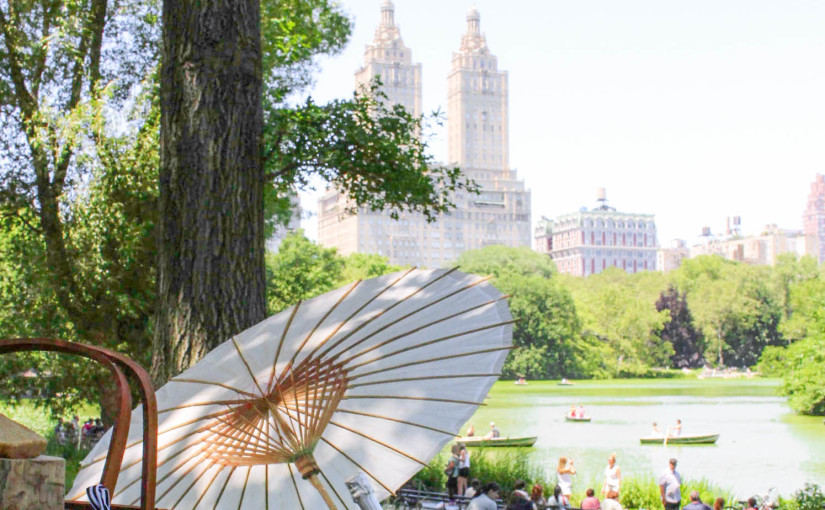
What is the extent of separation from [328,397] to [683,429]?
1359 inches

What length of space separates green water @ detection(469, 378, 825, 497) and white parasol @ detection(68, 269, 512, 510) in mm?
18136

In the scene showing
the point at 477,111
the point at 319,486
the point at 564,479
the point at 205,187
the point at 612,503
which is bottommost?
the point at 564,479

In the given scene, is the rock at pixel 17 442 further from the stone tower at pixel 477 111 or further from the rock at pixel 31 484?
the stone tower at pixel 477 111

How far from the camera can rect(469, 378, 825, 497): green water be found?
2439 cm

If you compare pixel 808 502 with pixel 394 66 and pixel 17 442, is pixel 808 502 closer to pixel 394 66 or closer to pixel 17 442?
pixel 17 442

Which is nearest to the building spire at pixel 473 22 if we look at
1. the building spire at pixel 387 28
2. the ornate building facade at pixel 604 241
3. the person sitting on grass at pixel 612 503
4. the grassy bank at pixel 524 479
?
the building spire at pixel 387 28

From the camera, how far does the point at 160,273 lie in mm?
3965

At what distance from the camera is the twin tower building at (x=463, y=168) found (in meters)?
126

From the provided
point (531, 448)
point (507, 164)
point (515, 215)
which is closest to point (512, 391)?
point (531, 448)

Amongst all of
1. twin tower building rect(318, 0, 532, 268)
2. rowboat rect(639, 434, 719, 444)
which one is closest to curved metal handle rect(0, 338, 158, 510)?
rowboat rect(639, 434, 719, 444)

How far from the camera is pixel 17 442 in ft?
3.63

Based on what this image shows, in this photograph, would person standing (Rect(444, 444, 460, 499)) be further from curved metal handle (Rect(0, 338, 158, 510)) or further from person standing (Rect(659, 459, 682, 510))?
curved metal handle (Rect(0, 338, 158, 510))

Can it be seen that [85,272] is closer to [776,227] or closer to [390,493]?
[390,493]

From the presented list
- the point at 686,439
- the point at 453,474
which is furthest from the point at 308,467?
the point at 686,439
